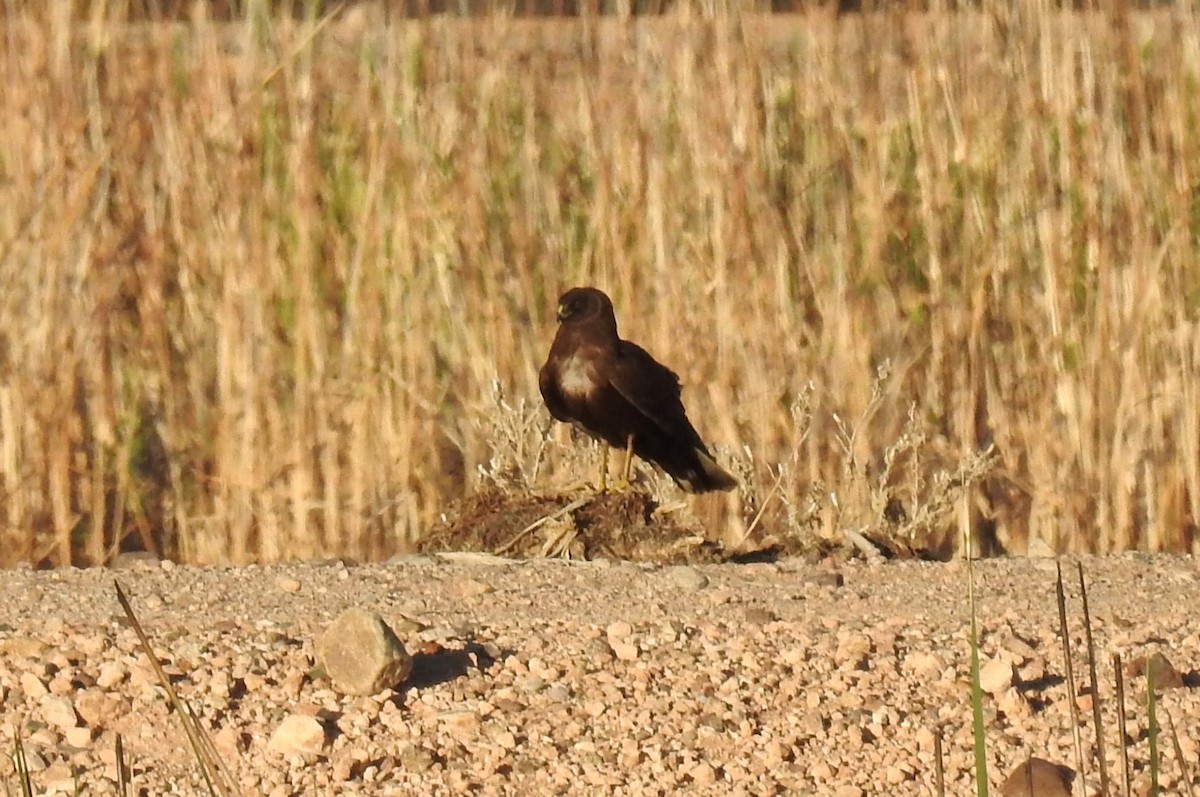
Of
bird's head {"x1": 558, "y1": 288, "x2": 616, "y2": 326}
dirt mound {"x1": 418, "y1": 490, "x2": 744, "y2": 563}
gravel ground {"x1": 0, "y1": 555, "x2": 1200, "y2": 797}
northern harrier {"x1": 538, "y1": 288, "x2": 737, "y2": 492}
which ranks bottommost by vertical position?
gravel ground {"x1": 0, "y1": 555, "x2": 1200, "y2": 797}

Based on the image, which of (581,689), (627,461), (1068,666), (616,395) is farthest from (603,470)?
(1068,666)

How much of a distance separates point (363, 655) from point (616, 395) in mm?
2063

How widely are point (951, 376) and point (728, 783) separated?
123 inches

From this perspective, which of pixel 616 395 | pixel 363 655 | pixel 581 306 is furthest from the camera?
pixel 581 306

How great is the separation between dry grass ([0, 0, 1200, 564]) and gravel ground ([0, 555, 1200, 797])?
174 centimetres

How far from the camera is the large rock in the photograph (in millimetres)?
3510

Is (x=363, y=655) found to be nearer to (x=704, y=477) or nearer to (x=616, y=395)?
(x=616, y=395)

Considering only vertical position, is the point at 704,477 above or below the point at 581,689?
above

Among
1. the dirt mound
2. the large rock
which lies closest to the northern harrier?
the dirt mound

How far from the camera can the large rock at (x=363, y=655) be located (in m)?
3.51

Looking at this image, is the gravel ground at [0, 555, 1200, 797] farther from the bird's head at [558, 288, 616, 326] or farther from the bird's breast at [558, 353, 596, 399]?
A: the bird's head at [558, 288, 616, 326]

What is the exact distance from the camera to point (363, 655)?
138 inches

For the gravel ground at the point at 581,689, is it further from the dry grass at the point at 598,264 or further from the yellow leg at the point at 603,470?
the dry grass at the point at 598,264

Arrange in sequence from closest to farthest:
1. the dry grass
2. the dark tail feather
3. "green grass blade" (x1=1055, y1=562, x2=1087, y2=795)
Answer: "green grass blade" (x1=1055, y1=562, x2=1087, y2=795) < the dark tail feather < the dry grass
